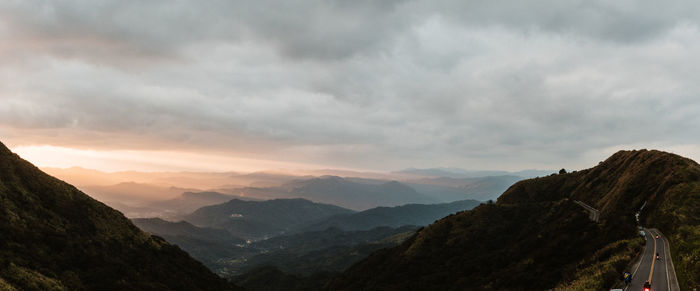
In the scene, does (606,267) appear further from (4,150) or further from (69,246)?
(4,150)

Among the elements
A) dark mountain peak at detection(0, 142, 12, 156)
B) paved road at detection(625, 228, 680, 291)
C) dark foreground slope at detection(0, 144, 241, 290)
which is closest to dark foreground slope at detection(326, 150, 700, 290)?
paved road at detection(625, 228, 680, 291)

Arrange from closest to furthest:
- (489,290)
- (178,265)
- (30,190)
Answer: (489,290) < (30,190) < (178,265)

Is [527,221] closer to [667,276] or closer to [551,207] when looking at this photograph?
[551,207]

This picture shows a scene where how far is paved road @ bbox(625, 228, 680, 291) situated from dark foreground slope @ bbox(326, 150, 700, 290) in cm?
114

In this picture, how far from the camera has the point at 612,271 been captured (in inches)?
1443

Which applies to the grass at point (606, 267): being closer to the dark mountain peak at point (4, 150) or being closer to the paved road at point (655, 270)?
the paved road at point (655, 270)

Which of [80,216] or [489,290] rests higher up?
[80,216]

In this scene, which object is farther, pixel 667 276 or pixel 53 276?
pixel 53 276

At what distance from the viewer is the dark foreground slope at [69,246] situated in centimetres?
6912

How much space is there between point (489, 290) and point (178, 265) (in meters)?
109

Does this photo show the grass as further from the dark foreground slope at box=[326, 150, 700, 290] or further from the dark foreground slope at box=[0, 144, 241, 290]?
the dark foreground slope at box=[0, 144, 241, 290]

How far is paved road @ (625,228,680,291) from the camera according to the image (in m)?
32.7

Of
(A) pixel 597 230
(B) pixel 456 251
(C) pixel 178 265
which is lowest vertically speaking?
(C) pixel 178 265

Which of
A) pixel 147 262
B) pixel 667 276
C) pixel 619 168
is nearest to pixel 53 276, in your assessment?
pixel 147 262
